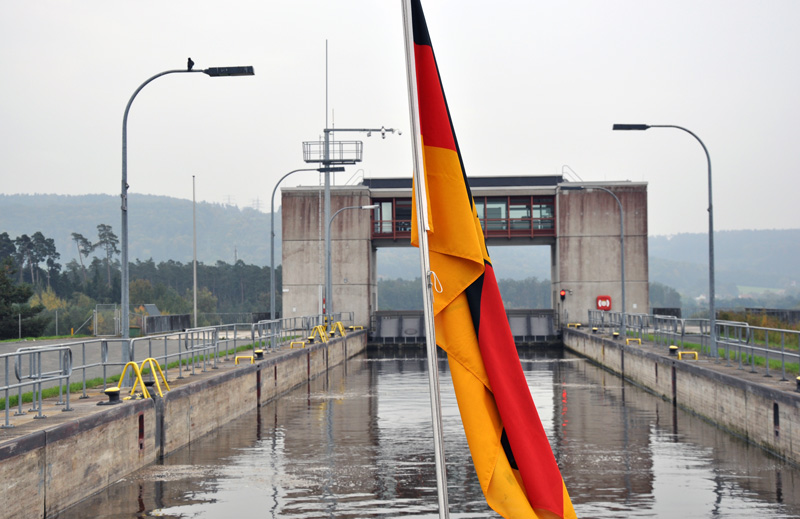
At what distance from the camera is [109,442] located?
15344 millimetres

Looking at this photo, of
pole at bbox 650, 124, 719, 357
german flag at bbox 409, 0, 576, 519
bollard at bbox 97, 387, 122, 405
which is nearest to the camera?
german flag at bbox 409, 0, 576, 519

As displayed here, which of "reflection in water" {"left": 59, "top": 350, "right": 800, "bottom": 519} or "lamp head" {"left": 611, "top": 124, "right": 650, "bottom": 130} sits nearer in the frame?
"reflection in water" {"left": 59, "top": 350, "right": 800, "bottom": 519}

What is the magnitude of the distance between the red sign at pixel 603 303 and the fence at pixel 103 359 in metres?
16.6

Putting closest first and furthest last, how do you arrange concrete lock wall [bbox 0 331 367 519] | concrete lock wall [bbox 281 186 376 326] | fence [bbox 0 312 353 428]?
concrete lock wall [bbox 0 331 367 519] < fence [bbox 0 312 353 428] < concrete lock wall [bbox 281 186 376 326]

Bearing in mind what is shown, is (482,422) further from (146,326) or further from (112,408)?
(146,326)

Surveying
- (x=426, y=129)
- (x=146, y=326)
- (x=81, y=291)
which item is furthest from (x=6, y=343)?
(x=81, y=291)

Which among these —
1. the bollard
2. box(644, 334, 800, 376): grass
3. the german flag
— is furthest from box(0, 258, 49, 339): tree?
the german flag

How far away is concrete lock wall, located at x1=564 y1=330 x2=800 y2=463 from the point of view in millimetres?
17422

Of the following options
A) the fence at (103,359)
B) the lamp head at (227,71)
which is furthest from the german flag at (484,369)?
the lamp head at (227,71)

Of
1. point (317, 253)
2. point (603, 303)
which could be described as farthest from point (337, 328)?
point (603, 303)

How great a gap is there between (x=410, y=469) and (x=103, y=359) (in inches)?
A: 265

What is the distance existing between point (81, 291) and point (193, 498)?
112390 millimetres

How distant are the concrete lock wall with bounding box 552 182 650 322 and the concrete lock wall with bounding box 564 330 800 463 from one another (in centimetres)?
2297

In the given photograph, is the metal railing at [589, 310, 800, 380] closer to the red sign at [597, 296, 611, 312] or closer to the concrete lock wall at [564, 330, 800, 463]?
the concrete lock wall at [564, 330, 800, 463]
